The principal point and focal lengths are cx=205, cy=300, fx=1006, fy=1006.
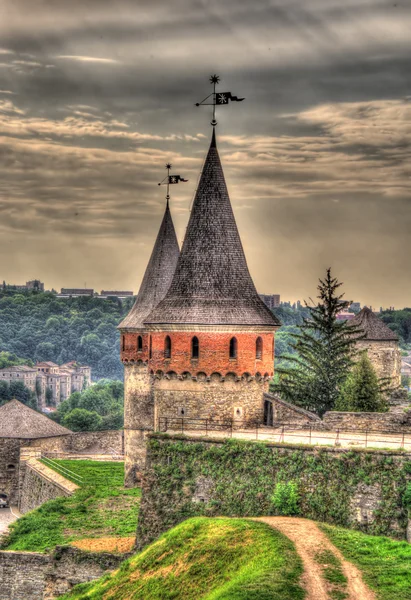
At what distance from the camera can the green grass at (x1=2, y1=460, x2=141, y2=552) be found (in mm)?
36344

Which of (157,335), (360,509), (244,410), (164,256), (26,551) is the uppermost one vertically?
(164,256)

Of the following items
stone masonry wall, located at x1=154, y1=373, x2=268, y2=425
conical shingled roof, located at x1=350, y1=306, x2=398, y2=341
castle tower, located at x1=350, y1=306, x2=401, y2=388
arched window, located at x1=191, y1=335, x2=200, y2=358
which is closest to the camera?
stone masonry wall, located at x1=154, y1=373, x2=268, y2=425

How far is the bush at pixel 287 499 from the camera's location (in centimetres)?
2894

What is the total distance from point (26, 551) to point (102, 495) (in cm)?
777

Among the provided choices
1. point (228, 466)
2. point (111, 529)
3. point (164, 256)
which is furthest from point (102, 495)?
point (228, 466)

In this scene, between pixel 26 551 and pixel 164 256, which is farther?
pixel 164 256

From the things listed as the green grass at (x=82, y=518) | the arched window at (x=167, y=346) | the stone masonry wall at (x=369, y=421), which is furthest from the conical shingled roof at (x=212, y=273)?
→ the green grass at (x=82, y=518)

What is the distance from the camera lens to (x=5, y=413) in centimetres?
6319

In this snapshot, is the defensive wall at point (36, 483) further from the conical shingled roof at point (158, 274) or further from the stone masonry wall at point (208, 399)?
the stone masonry wall at point (208, 399)

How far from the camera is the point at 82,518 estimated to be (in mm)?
38938

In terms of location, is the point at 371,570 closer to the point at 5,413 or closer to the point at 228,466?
the point at 228,466

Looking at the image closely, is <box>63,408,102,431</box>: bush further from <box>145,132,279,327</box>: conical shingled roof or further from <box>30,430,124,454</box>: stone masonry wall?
<box>145,132,279,327</box>: conical shingled roof

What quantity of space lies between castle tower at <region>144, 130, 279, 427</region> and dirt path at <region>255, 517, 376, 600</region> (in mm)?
5363

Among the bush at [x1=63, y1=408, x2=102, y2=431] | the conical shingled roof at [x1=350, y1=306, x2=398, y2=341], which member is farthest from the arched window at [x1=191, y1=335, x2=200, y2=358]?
the bush at [x1=63, y1=408, x2=102, y2=431]
